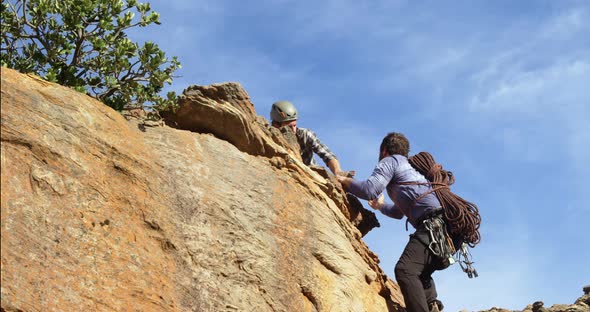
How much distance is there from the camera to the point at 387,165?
608 inches

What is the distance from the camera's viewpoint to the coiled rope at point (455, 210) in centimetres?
1513

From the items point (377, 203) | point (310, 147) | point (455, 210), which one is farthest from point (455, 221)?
point (310, 147)

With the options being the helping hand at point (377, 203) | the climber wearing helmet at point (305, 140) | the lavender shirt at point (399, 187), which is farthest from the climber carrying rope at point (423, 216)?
the climber wearing helmet at point (305, 140)

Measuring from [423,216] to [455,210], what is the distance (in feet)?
2.09

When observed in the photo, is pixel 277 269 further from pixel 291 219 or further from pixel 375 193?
pixel 375 193

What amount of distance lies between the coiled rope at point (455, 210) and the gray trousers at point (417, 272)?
26.2 inches

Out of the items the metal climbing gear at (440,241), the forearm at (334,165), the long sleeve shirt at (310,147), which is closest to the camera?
the metal climbing gear at (440,241)

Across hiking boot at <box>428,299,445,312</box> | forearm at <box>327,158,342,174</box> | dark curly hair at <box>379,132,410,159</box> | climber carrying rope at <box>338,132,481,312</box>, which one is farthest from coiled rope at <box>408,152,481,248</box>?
forearm at <box>327,158,342,174</box>

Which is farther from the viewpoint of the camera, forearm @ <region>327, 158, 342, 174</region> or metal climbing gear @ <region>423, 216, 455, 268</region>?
forearm @ <region>327, 158, 342, 174</region>

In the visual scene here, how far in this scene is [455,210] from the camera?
1518 centimetres

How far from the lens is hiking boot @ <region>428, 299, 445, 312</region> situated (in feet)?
49.1

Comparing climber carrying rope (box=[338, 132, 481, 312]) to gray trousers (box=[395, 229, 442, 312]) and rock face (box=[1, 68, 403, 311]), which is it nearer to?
gray trousers (box=[395, 229, 442, 312])

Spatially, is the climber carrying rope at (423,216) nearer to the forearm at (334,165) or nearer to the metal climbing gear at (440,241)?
the metal climbing gear at (440,241)

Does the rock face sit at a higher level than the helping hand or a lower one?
lower
